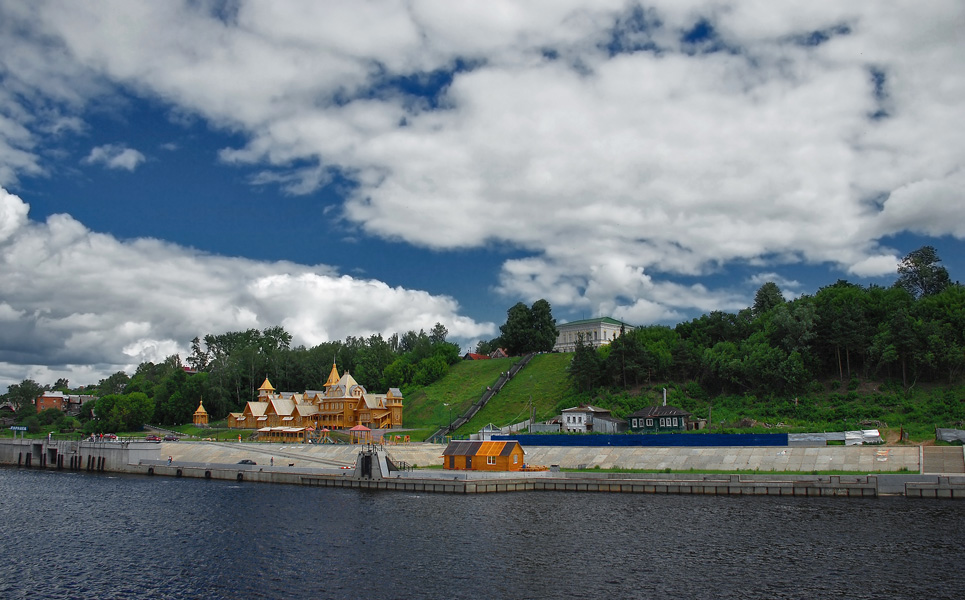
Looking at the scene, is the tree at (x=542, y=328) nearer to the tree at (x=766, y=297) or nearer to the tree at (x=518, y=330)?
the tree at (x=518, y=330)

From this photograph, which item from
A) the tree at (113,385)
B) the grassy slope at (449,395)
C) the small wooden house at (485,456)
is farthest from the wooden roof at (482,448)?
the tree at (113,385)

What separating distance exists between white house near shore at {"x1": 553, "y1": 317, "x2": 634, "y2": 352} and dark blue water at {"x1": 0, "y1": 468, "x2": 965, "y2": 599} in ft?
422

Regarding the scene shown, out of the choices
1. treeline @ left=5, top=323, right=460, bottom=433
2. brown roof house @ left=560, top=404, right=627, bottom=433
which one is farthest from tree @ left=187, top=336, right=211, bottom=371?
brown roof house @ left=560, top=404, right=627, bottom=433

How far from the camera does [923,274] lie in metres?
112

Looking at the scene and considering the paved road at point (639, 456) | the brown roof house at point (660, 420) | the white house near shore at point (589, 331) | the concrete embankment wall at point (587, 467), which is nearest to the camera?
the concrete embankment wall at point (587, 467)

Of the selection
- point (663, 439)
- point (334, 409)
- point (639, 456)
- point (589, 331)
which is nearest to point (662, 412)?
point (663, 439)

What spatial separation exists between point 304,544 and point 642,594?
18808 mm

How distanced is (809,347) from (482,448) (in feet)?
160

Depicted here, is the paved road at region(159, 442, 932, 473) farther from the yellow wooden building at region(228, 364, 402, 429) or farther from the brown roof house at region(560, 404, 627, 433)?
the yellow wooden building at region(228, 364, 402, 429)

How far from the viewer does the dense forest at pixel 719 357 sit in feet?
265

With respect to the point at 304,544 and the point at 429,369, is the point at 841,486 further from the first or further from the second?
the point at 429,369

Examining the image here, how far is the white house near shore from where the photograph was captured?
179m

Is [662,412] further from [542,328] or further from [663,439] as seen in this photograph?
[542,328]

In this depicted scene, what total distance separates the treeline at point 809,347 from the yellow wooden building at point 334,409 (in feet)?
98.4
